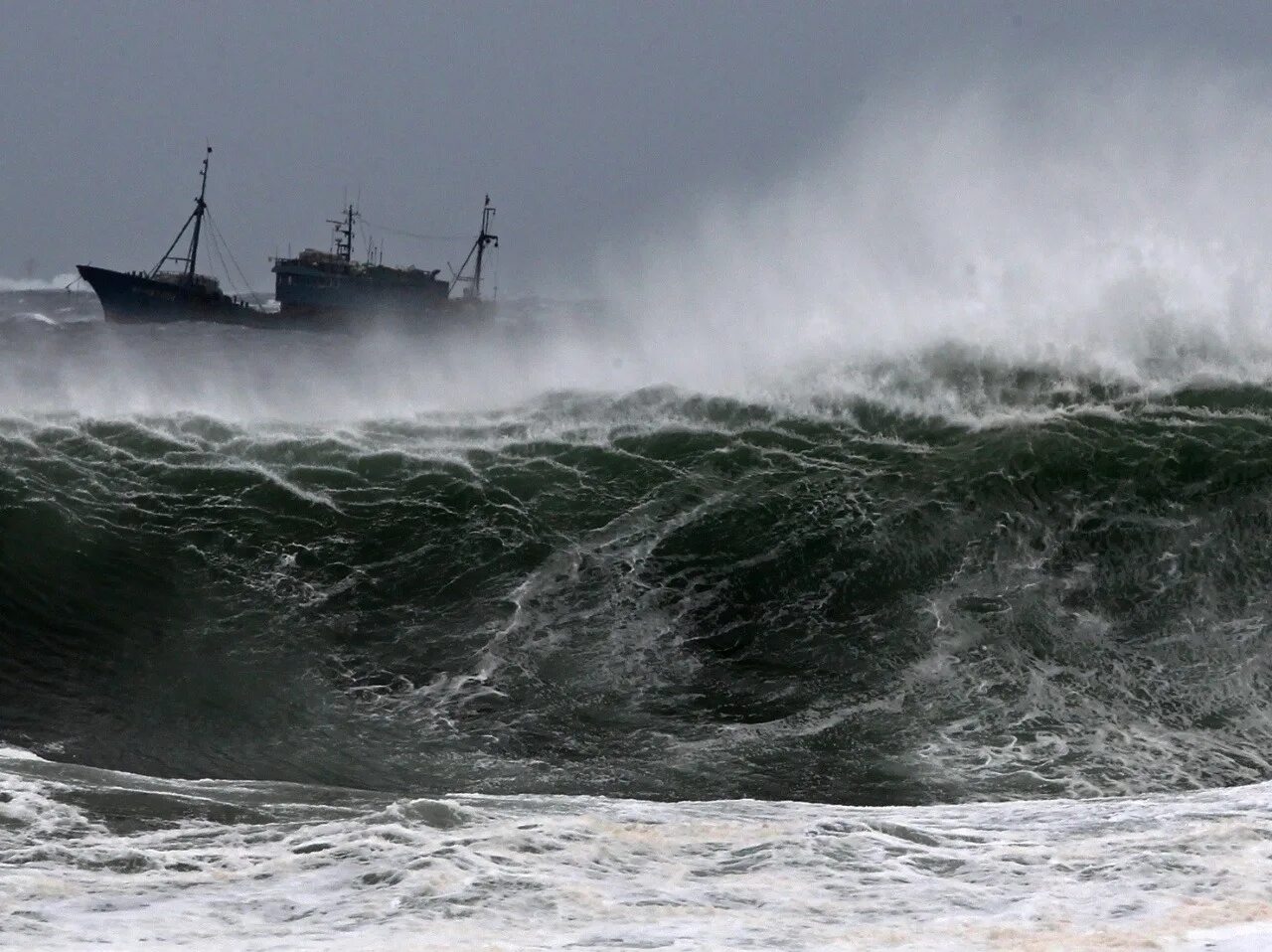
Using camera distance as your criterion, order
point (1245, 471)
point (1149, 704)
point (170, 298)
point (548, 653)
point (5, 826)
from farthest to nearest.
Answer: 1. point (170, 298)
2. point (1245, 471)
3. point (548, 653)
4. point (1149, 704)
5. point (5, 826)

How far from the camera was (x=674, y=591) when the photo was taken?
12.9m

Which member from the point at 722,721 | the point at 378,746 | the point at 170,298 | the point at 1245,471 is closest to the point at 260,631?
the point at 378,746

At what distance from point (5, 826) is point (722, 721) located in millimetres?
5088

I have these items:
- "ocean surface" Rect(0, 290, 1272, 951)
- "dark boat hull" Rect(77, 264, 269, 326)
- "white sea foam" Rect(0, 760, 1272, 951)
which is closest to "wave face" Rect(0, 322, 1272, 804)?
"ocean surface" Rect(0, 290, 1272, 951)

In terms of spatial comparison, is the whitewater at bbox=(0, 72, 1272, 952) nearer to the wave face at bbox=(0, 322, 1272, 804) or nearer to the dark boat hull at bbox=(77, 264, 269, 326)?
the wave face at bbox=(0, 322, 1272, 804)

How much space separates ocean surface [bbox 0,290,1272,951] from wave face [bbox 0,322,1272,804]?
0.15ft

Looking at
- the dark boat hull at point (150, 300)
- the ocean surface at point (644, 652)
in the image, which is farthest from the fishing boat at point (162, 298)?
the ocean surface at point (644, 652)

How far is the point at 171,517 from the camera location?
48.0 ft

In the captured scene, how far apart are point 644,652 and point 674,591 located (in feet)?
3.89

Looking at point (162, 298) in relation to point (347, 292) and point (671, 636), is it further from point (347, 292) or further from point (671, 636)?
point (671, 636)

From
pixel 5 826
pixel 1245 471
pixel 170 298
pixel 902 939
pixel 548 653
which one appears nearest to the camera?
pixel 902 939

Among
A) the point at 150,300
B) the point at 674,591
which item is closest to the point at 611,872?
the point at 674,591

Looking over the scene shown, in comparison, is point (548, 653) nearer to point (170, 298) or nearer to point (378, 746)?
point (378, 746)

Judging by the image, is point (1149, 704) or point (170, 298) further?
point (170, 298)
